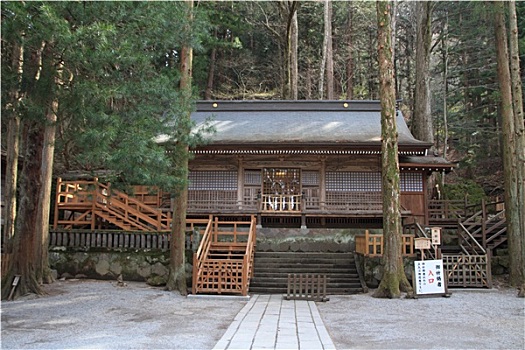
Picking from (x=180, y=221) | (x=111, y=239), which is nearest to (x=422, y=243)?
(x=180, y=221)

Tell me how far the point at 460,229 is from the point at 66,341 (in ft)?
42.1

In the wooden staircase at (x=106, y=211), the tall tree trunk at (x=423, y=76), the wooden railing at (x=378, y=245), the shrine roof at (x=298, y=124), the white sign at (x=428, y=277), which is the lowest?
the white sign at (x=428, y=277)

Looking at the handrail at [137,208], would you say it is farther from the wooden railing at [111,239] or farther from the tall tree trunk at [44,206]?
the tall tree trunk at [44,206]

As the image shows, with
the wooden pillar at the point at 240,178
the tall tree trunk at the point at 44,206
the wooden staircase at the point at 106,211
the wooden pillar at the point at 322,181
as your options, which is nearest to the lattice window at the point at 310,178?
the wooden pillar at the point at 322,181

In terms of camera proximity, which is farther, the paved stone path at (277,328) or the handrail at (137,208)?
the handrail at (137,208)

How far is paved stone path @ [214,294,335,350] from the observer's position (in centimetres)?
582

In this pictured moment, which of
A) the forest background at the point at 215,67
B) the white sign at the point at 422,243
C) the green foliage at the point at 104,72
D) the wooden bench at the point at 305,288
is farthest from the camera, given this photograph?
the white sign at the point at 422,243

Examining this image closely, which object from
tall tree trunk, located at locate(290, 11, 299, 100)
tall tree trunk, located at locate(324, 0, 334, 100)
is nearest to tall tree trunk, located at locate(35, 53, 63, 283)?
tall tree trunk, located at locate(290, 11, 299, 100)

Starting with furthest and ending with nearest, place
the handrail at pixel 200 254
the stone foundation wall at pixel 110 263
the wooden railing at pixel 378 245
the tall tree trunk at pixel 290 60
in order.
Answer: the tall tree trunk at pixel 290 60 → the stone foundation wall at pixel 110 263 → the wooden railing at pixel 378 245 → the handrail at pixel 200 254

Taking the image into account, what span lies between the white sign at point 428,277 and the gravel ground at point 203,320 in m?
0.33

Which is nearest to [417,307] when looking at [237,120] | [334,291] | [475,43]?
[334,291]

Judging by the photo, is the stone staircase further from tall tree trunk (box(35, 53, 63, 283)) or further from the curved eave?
tall tree trunk (box(35, 53, 63, 283))

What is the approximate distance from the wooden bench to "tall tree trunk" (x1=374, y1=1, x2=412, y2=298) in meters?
1.75

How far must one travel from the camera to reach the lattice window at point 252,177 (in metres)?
17.5
